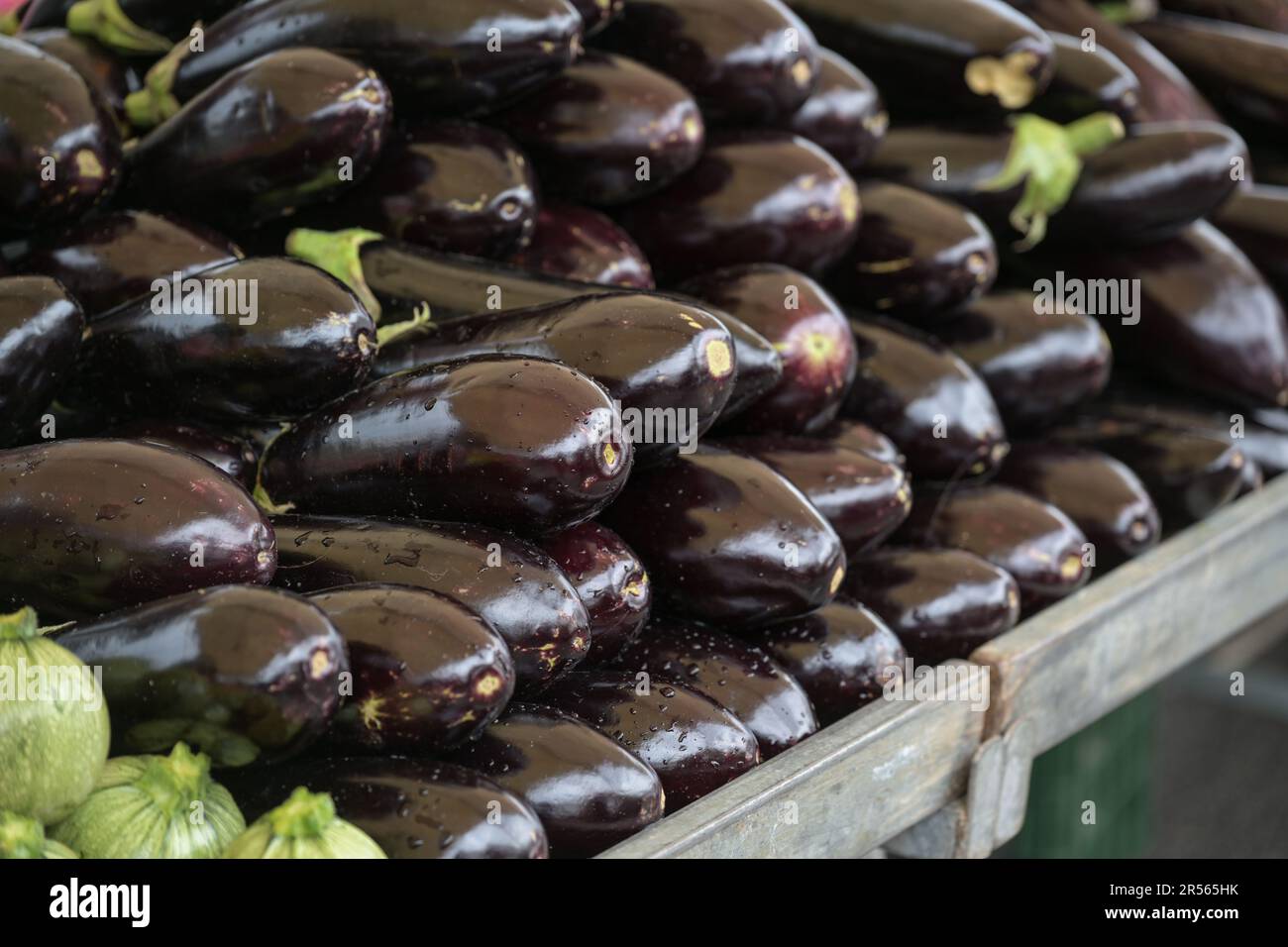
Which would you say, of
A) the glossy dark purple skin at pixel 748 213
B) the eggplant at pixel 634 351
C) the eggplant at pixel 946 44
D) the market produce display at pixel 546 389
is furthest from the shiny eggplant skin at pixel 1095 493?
the eggplant at pixel 634 351

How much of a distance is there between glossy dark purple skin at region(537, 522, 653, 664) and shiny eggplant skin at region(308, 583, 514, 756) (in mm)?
164

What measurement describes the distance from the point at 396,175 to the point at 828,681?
61 cm

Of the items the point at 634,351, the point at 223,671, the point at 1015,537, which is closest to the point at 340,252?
the point at 634,351

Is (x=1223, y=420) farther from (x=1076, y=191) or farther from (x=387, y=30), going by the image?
(x=387, y=30)

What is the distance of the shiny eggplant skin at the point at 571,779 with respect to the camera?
1.06 metres

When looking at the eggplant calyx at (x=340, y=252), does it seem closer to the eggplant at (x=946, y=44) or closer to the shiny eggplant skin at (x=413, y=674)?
the shiny eggplant skin at (x=413, y=674)

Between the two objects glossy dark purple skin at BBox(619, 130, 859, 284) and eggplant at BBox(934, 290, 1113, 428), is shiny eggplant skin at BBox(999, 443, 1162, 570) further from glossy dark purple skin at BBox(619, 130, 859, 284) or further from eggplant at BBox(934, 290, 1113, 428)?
glossy dark purple skin at BBox(619, 130, 859, 284)

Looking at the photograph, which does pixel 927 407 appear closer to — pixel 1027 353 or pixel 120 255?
pixel 1027 353

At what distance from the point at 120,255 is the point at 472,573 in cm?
47

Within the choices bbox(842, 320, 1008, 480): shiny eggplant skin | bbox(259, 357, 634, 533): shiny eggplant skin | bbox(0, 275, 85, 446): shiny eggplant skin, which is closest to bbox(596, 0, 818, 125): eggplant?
bbox(842, 320, 1008, 480): shiny eggplant skin

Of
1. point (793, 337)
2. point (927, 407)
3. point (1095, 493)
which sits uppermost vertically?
point (793, 337)

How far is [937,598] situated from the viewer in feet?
4.89

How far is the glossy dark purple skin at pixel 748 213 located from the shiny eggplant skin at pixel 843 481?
24 cm

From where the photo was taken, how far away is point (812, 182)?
1.65m
